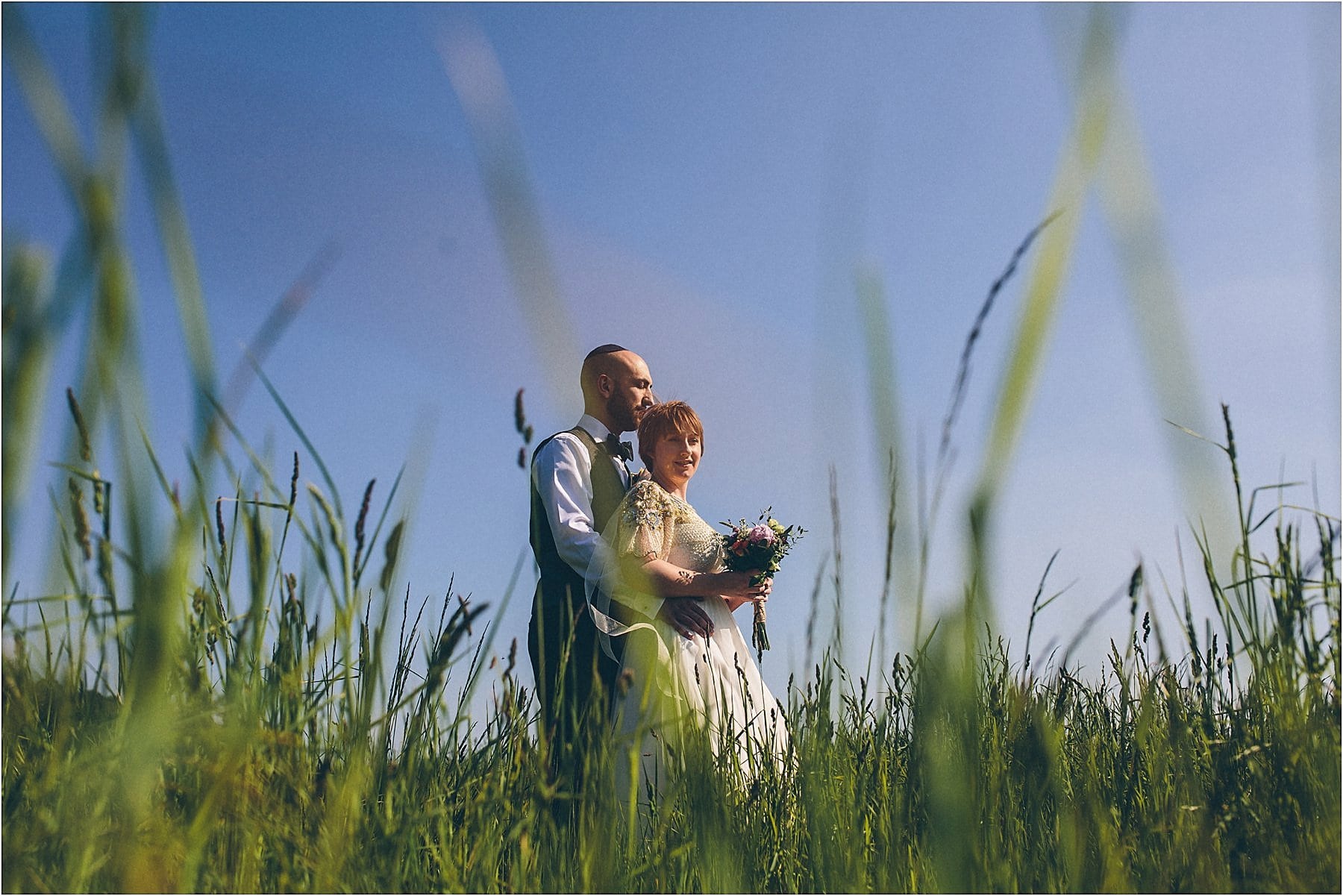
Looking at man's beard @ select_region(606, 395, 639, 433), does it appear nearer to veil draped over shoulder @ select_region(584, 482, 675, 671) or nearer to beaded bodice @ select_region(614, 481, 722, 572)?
beaded bodice @ select_region(614, 481, 722, 572)

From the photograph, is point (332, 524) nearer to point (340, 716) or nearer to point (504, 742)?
point (340, 716)

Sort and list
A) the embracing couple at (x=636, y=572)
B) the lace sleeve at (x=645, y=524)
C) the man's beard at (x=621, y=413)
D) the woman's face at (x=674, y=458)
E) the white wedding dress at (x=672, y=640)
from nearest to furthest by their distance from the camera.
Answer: the white wedding dress at (x=672, y=640) → the embracing couple at (x=636, y=572) → the lace sleeve at (x=645, y=524) → the woman's face at (x=674, y=458) → the man's beard at (x=621, y=413)

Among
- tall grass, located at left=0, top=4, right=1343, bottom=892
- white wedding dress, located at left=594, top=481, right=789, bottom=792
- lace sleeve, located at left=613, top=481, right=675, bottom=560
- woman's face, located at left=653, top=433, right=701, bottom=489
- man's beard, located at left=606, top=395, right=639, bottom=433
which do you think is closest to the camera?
tall grass, located at left=0, top=4, right=1343, bottom=892

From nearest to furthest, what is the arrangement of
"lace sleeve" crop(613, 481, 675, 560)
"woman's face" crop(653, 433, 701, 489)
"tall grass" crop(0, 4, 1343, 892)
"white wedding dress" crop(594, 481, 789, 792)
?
"tall grass" crop(0, 4, 1343, 892) < "white wedding dress" crop(594, 481, 789, 792) < "lace sleeve" crop(613, 481, 675, 560) < "woman's face" crop(653, 433, 701, 489)

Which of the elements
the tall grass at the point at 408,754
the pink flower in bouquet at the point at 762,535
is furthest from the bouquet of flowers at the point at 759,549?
the tall grass at the point at 408,754

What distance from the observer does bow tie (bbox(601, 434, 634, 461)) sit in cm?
459

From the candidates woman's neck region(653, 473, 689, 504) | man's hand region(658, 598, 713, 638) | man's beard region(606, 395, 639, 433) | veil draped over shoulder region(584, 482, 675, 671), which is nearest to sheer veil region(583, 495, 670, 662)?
veil draped over shoulder region(584, 482, 675, 671)

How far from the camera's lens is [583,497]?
13.8ft

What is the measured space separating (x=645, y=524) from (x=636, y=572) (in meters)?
0.24

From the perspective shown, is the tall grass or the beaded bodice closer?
the tall grass

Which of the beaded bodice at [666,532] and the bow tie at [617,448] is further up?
the bow tie at [617,448]

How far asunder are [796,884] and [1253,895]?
1016 mm

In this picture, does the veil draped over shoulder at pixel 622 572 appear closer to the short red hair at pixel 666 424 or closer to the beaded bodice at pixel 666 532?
the beaded bodice at pixel 666 532

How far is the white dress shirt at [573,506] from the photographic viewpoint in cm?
395
